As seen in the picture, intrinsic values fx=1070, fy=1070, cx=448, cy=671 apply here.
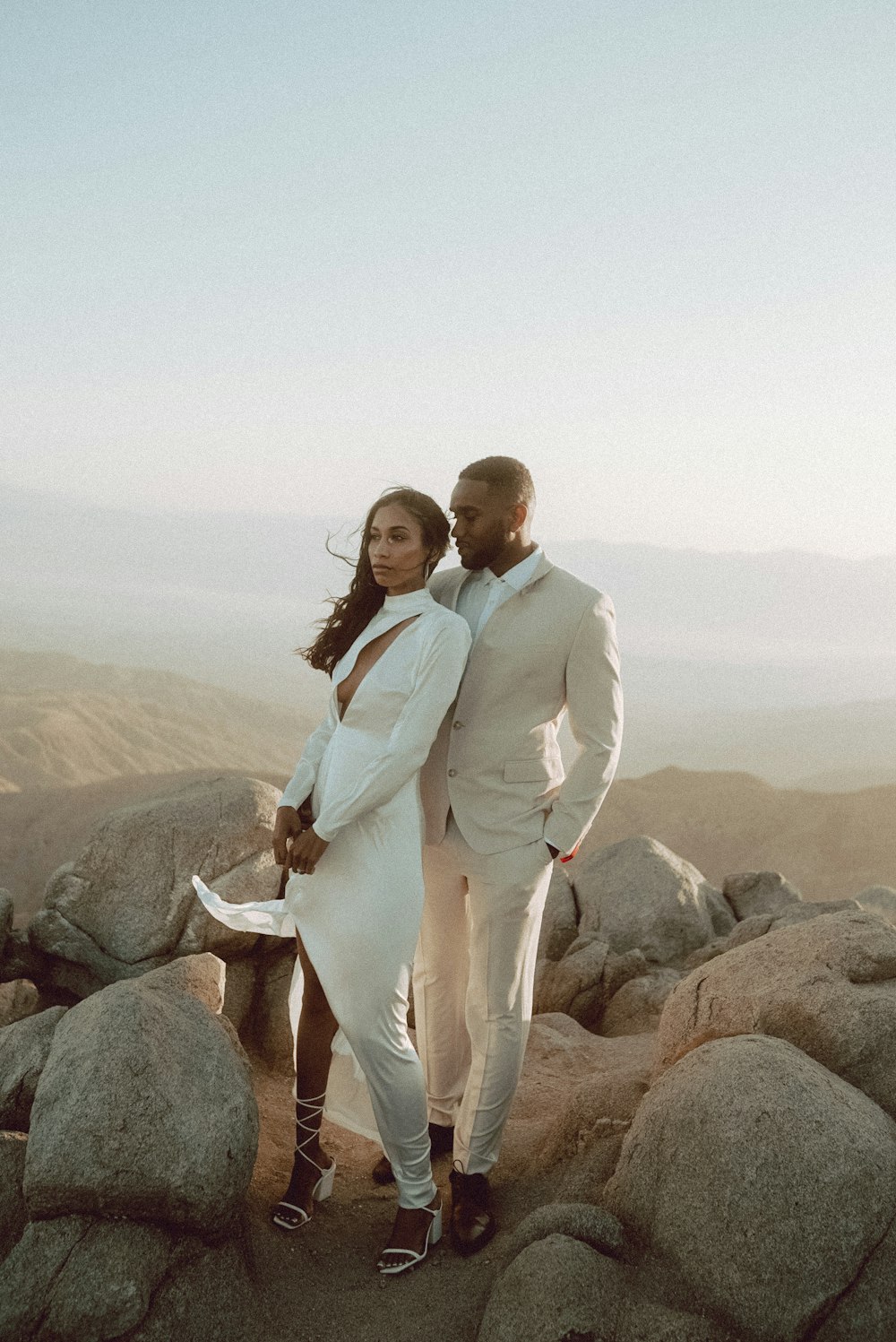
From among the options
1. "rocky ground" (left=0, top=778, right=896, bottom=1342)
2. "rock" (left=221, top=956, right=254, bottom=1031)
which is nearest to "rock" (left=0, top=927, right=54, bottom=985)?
"rock" (left=221, top=956, right=254, bottom=1031)

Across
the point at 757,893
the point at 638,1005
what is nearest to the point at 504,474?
the point at 638,1005

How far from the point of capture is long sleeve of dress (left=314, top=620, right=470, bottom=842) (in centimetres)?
367

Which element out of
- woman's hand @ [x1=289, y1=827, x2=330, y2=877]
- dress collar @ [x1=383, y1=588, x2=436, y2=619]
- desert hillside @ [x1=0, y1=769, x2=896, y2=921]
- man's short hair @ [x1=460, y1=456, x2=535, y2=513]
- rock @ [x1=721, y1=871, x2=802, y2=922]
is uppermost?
man's short hair @ [x1=460, y1=456, x2=535, y2=513]

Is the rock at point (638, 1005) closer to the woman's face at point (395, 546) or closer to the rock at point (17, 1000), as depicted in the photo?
the rock at point (17, 1000)

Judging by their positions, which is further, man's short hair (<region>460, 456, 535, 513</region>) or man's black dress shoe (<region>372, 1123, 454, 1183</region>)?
man's black dress shoe (<region>372, 1123, 454, 1183</region>)

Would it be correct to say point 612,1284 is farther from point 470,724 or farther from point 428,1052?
point 470,724

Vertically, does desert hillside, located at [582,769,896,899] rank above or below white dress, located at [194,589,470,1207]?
below

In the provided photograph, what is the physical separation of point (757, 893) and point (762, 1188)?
7189 millimetres

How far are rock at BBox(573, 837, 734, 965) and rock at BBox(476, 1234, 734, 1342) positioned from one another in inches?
214

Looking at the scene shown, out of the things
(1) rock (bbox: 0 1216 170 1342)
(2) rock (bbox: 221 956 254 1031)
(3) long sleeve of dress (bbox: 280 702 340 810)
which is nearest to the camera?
(1) rock (bbox: 0 1216 170 1342)

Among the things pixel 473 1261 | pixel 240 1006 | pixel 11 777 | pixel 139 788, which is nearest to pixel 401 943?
pixel 473 1261

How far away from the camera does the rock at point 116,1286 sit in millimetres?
3355

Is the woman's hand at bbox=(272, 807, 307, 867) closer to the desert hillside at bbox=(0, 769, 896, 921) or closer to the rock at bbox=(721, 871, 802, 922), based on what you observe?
the rock at bbox=(721, 871, 802, 922)

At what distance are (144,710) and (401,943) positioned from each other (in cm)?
2470
